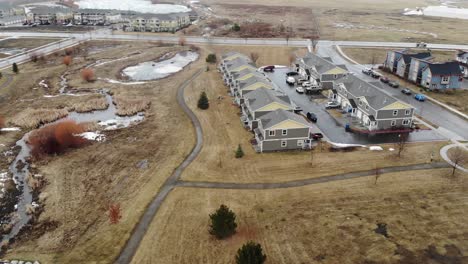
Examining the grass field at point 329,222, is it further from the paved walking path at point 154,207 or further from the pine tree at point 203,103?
the pine tree at point 203,103

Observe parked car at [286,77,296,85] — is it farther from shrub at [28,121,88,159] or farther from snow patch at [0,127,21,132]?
snow patch at [0,127,21,132]

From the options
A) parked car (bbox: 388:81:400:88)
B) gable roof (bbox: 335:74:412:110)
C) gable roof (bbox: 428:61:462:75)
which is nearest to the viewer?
gable roof (bbox: 335:74:412:110)

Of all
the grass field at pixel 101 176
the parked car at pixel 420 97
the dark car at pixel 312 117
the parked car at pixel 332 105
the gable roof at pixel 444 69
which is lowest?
the grass field at pixel 101 176

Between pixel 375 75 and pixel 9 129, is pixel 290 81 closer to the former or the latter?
pixel 375 75

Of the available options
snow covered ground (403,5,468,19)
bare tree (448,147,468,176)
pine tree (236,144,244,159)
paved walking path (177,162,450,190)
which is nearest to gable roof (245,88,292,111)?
pine tree (236,144,244,159)

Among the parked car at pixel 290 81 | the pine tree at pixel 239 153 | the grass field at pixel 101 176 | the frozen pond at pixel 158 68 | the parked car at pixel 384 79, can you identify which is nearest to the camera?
the grass field at pixel 101 176

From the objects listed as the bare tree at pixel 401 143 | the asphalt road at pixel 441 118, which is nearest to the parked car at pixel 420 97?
the asphalt road at pixel 441 118
